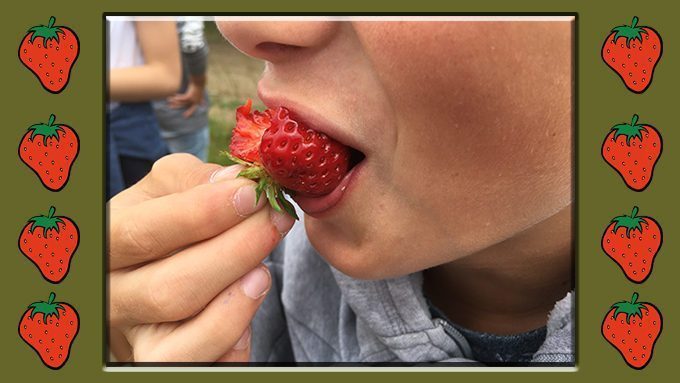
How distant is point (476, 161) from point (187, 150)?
5.99 ft

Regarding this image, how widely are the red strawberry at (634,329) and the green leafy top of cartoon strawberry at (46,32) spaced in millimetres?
1045

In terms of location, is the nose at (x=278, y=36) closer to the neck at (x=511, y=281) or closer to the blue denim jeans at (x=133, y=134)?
the neck at (x=511, y=281)

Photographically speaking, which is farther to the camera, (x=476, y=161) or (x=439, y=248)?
(x=439, y=248)

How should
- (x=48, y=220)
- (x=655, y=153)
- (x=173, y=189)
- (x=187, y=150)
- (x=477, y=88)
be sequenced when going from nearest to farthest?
(x=477, y=88) → (x=655, y=153) → (x=48, y=220) → (x=173, y=189) → (x=187, y=150)

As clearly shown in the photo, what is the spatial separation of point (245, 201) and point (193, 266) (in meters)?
0.14

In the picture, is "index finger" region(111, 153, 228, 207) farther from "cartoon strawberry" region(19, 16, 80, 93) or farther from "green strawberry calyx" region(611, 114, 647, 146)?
"green strawberry calyx" region(611, 114, 647, 146)

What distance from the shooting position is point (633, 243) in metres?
1.11

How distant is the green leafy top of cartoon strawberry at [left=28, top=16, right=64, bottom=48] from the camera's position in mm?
1177

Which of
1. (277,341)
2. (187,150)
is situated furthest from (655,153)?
(187,150)

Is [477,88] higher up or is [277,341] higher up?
[477,88]

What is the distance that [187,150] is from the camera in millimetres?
2699

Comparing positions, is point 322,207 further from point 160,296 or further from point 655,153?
point 655,153

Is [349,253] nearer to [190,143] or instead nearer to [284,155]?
[284,155]

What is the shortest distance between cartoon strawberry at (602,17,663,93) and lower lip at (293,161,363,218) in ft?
1.42
